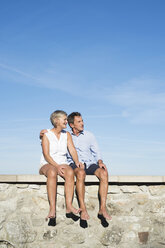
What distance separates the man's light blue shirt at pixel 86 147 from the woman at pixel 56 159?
0.71 feet

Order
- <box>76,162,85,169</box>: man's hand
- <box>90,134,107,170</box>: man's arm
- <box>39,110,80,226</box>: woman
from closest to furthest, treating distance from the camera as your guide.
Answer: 1. <box>39,110,80,226</box>: woman
2. <box>76,162,85,169</box>: man's hand
3. <box>90,134,107,170</box>: man's arm

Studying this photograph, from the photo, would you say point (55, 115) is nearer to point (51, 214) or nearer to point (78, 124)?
point (78, 124)

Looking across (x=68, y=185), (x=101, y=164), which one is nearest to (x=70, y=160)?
(x=101, y=164)

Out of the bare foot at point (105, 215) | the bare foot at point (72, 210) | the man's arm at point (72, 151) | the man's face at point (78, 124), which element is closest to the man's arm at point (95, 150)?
the man's face at point (78, 124)

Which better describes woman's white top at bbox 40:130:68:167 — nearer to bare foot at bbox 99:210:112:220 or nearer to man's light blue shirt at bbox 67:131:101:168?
man's light blue shirt at bbox 67:131:101:168

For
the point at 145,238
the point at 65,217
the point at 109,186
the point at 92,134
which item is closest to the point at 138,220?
the point at 145,238

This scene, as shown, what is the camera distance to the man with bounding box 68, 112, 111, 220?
4.52 m

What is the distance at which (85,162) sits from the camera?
16.4ft

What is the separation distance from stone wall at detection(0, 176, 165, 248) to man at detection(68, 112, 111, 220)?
0.15 m

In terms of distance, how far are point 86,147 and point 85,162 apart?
0.23 metres

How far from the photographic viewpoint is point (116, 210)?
4789 mm

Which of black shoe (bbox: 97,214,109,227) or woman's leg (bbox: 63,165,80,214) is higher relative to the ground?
woman's leg (bbox: 63,165,80,214)

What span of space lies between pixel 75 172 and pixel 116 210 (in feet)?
2.74

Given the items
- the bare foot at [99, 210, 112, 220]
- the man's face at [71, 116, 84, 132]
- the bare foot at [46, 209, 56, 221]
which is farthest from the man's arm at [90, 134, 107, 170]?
the bare foot at [46, 209, 56, 221]
